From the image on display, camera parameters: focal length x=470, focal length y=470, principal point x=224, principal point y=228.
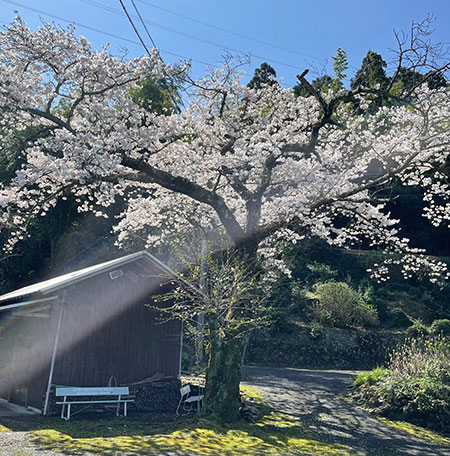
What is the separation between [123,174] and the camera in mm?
10734

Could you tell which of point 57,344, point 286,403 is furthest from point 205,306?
point 286,403

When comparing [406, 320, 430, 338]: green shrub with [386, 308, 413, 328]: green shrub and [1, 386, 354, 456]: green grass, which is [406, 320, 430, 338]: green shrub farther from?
[1, 386, 354, 456]: green grass

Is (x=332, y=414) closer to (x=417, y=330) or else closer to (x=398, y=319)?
(x=417, y=330)

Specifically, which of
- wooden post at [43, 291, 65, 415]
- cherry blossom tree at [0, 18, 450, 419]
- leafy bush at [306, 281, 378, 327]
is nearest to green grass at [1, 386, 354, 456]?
wooden post at [43, 291, 65, 415]

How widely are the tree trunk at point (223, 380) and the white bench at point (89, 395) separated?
236 centimetres

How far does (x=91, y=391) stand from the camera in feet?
34.7

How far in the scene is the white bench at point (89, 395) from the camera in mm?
10337

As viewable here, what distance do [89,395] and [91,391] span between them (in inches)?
11.0

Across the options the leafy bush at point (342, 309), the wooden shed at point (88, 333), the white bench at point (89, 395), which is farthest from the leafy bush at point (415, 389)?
the leafy bush at point (342, 309)

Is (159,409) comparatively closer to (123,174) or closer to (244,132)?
(123,174)

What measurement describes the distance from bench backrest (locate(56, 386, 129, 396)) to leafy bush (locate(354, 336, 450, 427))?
6.12 metres

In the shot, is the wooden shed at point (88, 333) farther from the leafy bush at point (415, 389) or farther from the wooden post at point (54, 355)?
the leafy bush at point (415, 389)

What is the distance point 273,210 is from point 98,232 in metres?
14.2

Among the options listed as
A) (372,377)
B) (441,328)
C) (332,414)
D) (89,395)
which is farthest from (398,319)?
(89,395)
